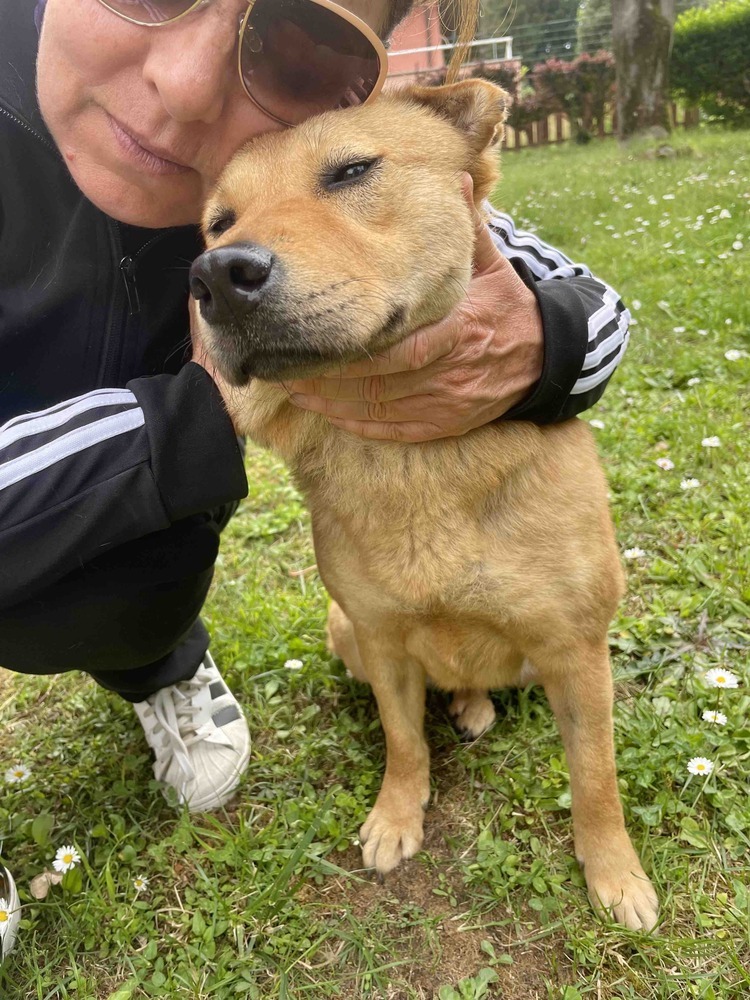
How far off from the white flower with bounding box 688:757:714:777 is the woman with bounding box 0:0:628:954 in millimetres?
967

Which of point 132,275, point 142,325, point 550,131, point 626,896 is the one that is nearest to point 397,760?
point 626,896

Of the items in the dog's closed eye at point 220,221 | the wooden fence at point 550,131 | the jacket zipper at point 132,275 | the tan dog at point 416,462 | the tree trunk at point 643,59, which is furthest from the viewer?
the wooden fence at point 550,131

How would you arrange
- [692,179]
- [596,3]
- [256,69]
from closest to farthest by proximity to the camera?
[256,69] → [692,179] → [596,3]

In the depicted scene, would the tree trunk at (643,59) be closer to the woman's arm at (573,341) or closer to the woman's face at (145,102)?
the woman's arm at (573,341)

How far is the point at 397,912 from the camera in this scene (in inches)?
70.9

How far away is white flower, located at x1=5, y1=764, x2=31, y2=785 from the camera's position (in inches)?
88.7

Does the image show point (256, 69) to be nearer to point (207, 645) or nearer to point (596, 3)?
point (207, 645)

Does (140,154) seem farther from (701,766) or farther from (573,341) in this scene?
(701,766)

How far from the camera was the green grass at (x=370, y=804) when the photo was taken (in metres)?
1.66

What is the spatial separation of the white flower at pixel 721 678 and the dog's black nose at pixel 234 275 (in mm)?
1630

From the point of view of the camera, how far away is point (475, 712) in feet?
7.28

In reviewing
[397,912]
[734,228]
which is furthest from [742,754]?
[734,228]

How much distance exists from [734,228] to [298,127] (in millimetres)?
5147

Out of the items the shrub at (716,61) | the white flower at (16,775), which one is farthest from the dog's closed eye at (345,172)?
the shrub at (716,61)
